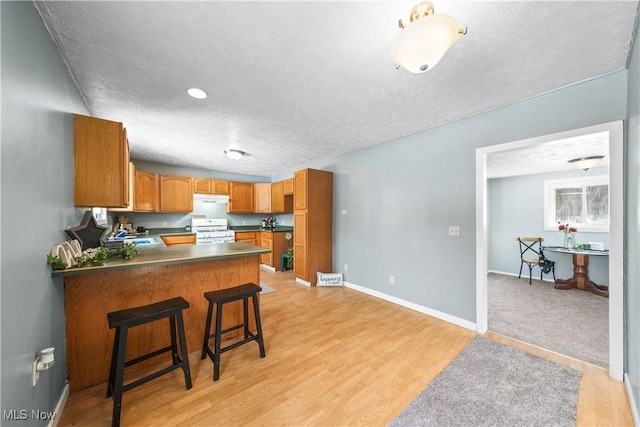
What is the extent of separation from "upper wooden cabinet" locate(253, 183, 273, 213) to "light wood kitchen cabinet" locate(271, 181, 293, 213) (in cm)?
18

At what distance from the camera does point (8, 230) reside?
101cm

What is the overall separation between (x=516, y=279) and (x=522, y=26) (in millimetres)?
5282

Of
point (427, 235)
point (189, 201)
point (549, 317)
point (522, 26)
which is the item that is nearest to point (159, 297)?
point (427, 235)

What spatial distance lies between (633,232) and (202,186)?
21.0ft

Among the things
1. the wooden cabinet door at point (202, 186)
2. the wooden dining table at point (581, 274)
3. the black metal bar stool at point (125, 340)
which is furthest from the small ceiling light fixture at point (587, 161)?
the wooden cabinet door at point (202, 186)

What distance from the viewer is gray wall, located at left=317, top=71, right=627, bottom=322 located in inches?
80.6

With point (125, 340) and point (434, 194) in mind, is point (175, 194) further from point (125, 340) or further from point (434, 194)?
point (434, 194)

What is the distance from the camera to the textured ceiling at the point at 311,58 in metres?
1.30

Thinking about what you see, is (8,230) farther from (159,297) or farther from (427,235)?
(427,235)

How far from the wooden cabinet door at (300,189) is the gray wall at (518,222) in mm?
4709

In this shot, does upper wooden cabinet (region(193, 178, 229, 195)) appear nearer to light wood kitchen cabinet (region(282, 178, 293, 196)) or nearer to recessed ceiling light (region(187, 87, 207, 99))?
light wood kitchen cabinet (region(282, 178, 293, 196))

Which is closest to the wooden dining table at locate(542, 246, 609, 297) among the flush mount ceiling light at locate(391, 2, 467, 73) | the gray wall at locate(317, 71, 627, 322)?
the gray wall at locate(317, 71, 627, 322)

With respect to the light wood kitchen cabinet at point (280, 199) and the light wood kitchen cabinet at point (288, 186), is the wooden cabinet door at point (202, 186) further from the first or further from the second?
the light wood kitchen cabinet at point (288, 186)

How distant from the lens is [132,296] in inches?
75.4
